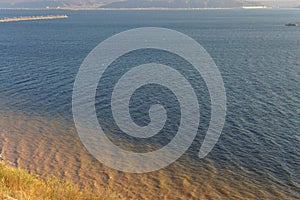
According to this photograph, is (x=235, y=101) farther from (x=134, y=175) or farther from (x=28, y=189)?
(x=28, y=189)

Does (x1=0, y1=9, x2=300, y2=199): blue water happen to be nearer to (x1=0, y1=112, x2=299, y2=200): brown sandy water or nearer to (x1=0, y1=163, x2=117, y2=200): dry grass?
(x1=0, y1=112, x2=299, y2=200): brown sandy water

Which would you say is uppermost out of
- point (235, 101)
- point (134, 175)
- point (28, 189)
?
point (28, 189)

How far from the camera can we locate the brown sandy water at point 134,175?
848 inches

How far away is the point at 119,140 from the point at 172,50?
55.3m

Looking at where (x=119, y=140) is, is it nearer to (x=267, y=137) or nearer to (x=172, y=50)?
(x=267, y=137)

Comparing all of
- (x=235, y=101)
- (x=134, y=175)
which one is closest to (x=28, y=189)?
(x=134, y=175)

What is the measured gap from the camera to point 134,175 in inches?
934

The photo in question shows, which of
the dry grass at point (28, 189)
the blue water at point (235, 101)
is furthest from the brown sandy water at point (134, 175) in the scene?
the dry grass at point (28, 189)

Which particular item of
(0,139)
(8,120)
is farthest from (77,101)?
(0,139)

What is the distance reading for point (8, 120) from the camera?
112 feet

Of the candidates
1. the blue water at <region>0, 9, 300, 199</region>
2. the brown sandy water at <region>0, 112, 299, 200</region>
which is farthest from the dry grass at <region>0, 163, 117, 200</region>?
the blue water at <region>0, 9, 300, 199</region>

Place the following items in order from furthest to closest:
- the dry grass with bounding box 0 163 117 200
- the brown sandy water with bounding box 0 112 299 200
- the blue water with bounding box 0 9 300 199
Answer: the blue water with bounding box 0 9 300 199, the brown sandy water with bounding box 0 112 299 200, the dry grass with bounding box 0 163 117 200

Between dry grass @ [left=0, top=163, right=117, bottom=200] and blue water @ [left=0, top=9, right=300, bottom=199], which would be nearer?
dry grass @ [left=0, top=163, right=117, bottom=200]

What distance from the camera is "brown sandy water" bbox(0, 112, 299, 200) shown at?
70.7ft
